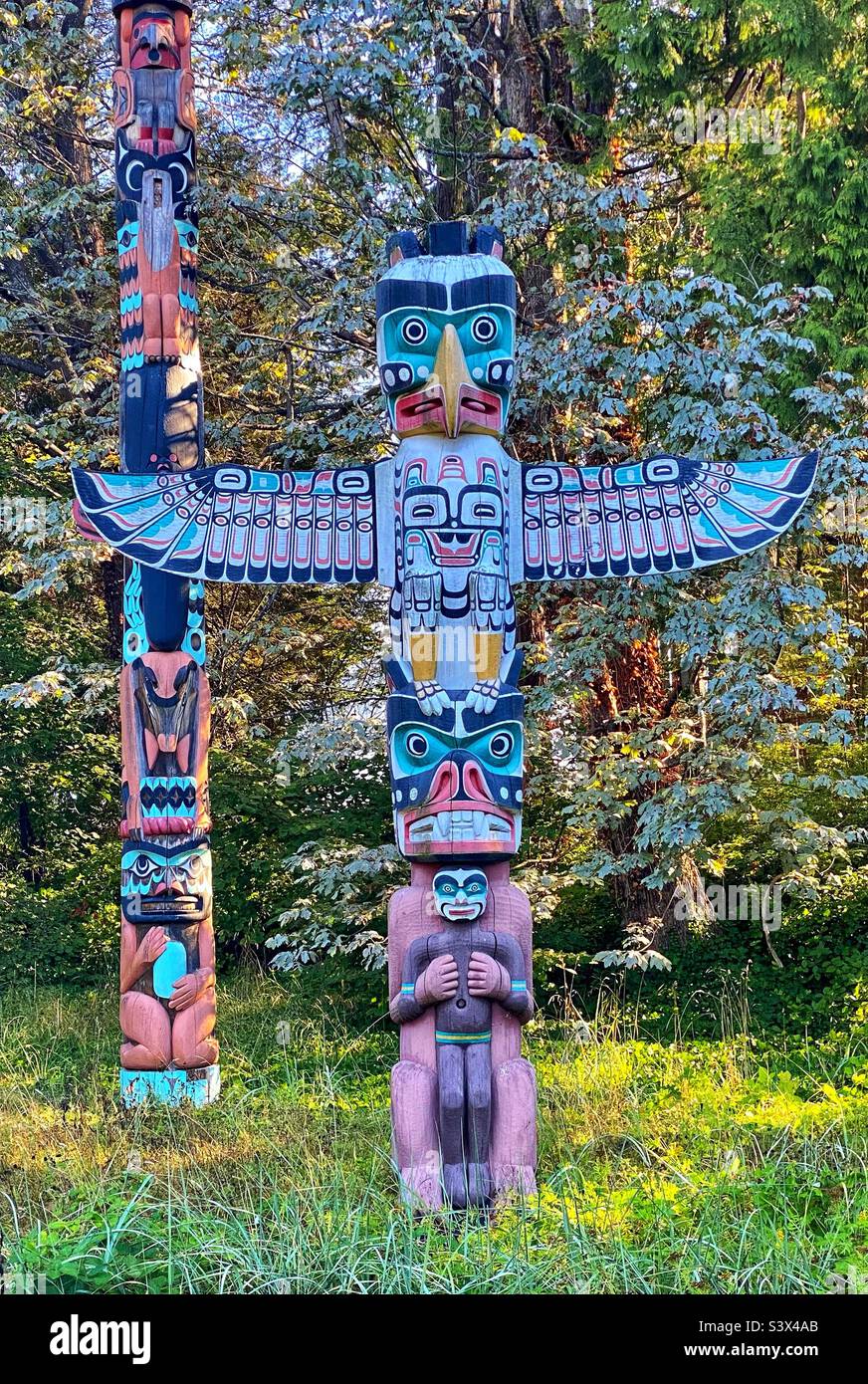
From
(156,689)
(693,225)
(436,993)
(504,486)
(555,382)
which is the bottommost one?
(436,993)

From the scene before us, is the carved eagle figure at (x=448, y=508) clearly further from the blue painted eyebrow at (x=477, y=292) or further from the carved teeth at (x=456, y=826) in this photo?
the carved teeth at (x=456, y=826)

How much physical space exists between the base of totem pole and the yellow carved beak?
146 inches

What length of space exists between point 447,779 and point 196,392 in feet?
10.3

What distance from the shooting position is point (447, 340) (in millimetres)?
5949

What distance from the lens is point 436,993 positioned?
5410mm

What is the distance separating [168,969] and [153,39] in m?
5.22

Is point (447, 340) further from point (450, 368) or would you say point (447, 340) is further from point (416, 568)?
point (416, 568)

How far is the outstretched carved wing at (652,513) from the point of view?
6.13 m

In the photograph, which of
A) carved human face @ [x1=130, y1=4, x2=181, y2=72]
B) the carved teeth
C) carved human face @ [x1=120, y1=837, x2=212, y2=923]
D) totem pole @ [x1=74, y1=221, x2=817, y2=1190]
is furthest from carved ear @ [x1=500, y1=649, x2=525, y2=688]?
carved human face @ [x1=130, y1=4, x2=181, y2=72]

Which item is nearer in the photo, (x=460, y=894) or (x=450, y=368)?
(x=460, y=894)

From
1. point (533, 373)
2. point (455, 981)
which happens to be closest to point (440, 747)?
point (455, 981)

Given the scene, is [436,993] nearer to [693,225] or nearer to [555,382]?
[555,382]

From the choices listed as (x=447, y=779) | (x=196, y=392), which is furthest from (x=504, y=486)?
(x=196, y=392)

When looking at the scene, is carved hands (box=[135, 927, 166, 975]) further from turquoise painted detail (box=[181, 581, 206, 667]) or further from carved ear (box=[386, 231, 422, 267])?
carved ear (box=[386, 231, 422, 267])
